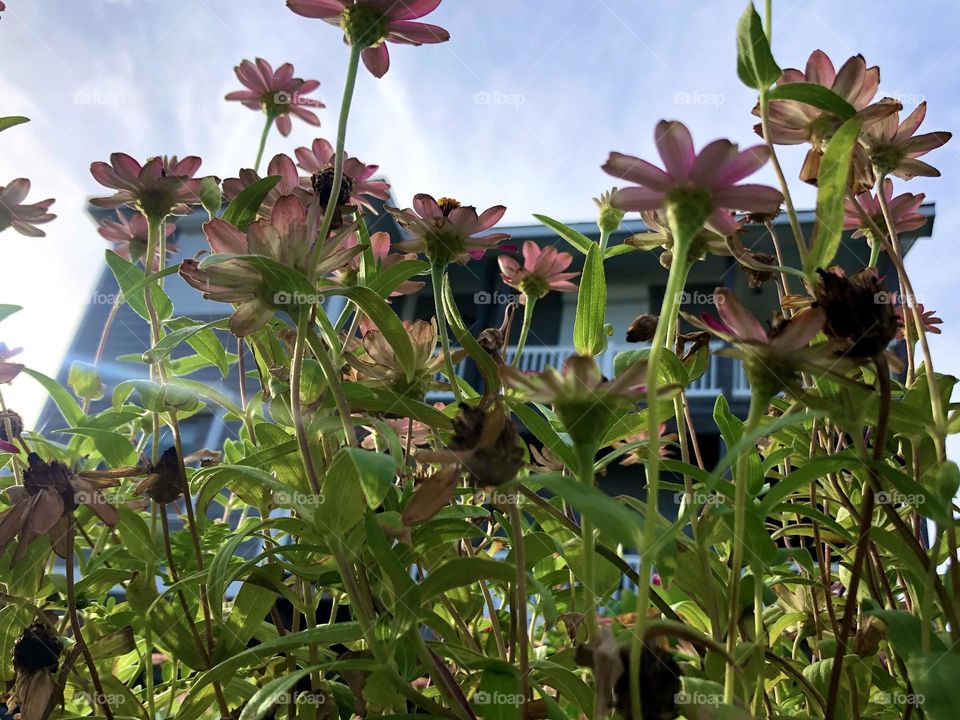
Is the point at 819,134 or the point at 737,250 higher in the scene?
the point at 819,134

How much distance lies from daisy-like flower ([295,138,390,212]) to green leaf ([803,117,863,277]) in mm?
468

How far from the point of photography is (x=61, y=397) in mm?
1036

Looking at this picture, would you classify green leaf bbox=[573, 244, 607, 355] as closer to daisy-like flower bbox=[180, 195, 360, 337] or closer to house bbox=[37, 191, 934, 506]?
daisy-like flower bbox=[180, 195, 360, 337]

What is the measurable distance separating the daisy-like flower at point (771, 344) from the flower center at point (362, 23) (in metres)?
0.41

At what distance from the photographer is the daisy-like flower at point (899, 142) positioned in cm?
74

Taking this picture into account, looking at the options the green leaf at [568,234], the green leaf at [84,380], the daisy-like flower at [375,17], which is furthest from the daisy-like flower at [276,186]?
the green leaf at [84,380]

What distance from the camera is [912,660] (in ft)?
1.47

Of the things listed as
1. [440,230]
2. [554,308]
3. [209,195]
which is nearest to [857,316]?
[440,230]

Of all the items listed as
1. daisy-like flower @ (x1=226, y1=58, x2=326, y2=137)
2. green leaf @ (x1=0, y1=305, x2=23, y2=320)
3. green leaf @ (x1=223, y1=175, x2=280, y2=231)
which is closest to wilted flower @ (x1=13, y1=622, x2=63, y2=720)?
green leaf @ (x1=0, y1=305, x2=23, y2=320)

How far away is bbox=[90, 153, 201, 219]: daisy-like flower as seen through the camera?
2.81ft

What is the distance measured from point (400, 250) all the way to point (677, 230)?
17.2 inches

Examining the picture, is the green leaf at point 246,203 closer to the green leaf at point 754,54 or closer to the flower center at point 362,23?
the flower center at point 362,23

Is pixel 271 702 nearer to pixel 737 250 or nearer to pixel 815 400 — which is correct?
pixel 815 400

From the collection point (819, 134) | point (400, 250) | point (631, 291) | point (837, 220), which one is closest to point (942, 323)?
point (819, 134)
